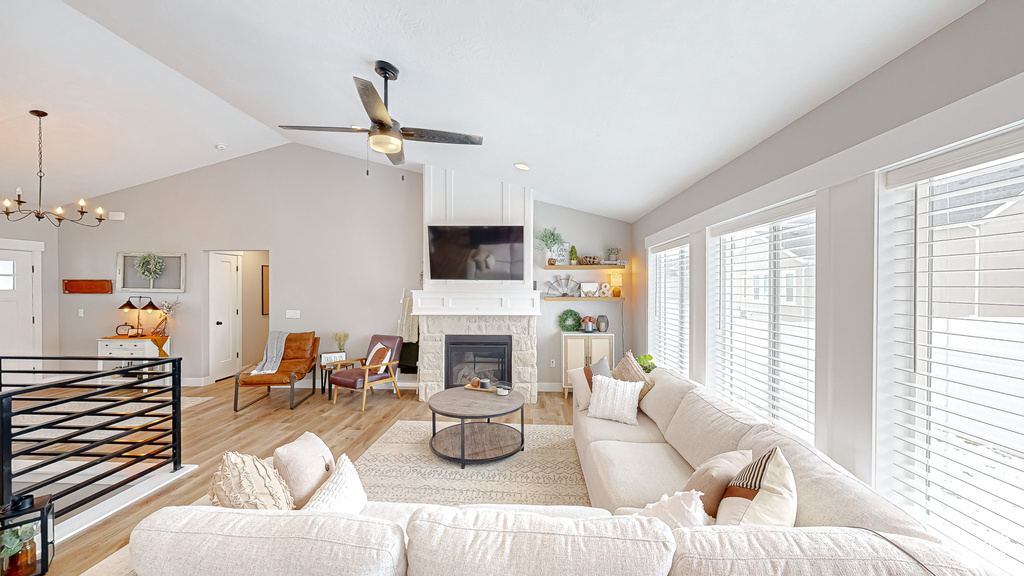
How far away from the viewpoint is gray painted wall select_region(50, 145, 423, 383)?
546cm

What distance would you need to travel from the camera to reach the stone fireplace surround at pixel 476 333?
5.02 m

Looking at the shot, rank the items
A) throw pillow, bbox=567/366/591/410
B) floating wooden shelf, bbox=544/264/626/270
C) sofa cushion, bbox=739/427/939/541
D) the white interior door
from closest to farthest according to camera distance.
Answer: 1. sofa cushion, bbox=739/427/939/541
2. throw pillow, bbox=567/366/591/410
3. floating wooden shelf, bbox=544/264/626/270
4. the white interior door

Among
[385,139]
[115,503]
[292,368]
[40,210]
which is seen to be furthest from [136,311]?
[385,139]

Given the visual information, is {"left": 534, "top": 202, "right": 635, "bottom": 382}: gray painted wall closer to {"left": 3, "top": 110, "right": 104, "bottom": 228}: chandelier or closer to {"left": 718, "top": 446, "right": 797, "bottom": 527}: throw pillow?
{"left": 718, "top": 446, "right": 797, "bottom": 527}: throw pillow

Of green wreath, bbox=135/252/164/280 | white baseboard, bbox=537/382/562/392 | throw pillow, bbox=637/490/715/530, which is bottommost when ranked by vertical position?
white baseboard, bbox=537/382/562/392

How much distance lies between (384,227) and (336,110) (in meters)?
2.01

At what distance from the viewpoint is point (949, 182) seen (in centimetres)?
137

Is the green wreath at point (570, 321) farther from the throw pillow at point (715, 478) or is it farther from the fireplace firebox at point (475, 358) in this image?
the throw pillow at point (715, 478)

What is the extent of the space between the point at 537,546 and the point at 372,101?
2.31 metres

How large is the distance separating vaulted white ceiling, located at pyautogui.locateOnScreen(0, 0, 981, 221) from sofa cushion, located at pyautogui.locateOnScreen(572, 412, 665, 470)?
6.42 feet

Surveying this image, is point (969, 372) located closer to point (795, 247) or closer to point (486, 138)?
point (795, 247)

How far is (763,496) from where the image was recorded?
1.34 meters

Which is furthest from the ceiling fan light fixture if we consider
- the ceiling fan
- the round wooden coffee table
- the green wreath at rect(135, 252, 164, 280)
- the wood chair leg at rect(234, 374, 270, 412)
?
the green wreath at rect(135, 252, 164, 280)

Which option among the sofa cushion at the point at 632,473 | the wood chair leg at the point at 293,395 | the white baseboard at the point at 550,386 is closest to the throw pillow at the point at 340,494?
the sofa cushion at the point at 632,473
